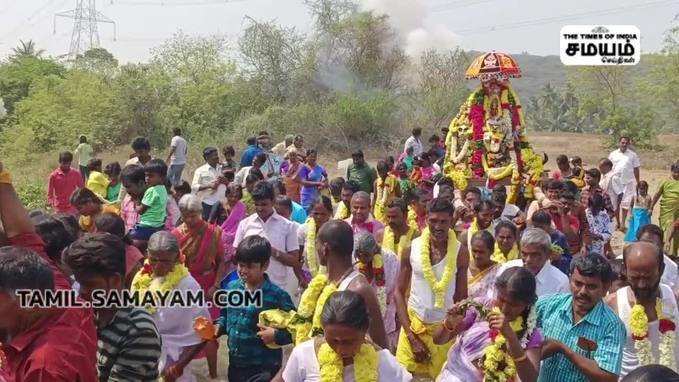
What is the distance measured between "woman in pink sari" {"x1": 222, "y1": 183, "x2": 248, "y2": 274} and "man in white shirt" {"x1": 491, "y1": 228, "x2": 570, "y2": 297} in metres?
2.65

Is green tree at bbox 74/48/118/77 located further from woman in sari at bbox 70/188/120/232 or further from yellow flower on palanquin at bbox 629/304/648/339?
yellow flower on palanquin at bbox 629/304/648/339

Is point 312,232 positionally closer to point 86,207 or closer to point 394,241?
point 394,241

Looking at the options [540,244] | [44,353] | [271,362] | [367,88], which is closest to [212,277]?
[271,362]

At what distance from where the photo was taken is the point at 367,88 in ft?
111

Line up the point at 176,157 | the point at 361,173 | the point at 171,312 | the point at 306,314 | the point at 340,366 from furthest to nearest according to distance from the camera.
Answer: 1. the point at 176,157
2. the point at 361,173
3. the point at 171,312
4. the point at 306,314
5. the point at 340,366

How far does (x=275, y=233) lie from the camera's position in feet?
21.0

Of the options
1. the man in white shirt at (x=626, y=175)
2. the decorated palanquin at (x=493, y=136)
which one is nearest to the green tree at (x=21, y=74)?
the decorated palanquin at (x=493, y=136)

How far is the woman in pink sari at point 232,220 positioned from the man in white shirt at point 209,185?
1.48 m

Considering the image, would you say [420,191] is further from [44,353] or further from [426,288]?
[44,353]

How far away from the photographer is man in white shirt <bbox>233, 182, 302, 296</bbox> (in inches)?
251

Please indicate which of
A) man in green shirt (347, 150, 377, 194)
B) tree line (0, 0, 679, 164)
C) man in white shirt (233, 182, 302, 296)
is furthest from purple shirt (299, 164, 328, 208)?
tree line (0, 0, 679, 164)

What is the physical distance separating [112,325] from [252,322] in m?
1.19

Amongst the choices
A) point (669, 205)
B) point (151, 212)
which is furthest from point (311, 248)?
point (669, 205)

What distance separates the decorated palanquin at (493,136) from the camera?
35.4ft
